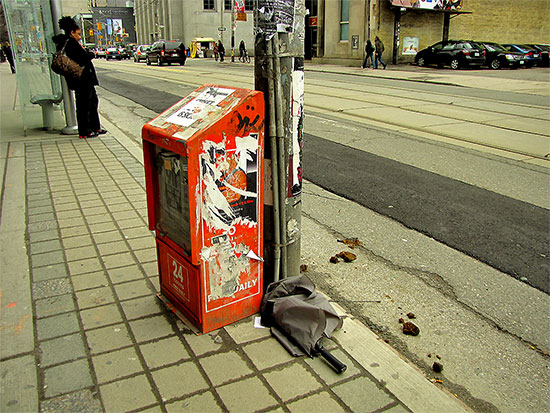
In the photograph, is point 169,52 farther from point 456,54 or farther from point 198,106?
point 198,106

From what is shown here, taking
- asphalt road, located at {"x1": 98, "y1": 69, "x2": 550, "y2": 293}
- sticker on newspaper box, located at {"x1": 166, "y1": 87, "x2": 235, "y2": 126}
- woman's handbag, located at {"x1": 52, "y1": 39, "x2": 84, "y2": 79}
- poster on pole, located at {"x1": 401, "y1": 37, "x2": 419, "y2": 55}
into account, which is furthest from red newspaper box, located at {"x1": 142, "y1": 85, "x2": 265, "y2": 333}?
poster on pole, located at {"x1": 401, "y1": 37, "x2": 419, "y2": 55}

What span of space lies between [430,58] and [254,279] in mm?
30549

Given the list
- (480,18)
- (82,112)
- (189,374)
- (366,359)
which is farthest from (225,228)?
(480,18)

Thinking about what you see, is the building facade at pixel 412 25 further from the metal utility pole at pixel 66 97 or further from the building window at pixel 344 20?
the metal utility pole at pixel 66 97

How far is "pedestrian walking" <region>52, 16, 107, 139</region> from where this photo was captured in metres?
8.06

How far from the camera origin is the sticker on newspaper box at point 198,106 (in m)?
2.82

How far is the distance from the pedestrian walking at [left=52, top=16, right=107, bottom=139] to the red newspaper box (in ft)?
19.5

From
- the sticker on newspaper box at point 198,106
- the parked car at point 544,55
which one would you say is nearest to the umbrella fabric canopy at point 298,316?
the sticker on newspaper box at point 198,106

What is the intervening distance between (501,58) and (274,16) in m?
A: 30.1

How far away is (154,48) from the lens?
37.7 metres

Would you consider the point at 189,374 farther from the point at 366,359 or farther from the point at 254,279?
the point at 366,359

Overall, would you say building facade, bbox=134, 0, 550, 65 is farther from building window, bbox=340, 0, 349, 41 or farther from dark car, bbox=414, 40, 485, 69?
dark car, bbox=414, 40, 485, 69

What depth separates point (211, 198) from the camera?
9.08 feet

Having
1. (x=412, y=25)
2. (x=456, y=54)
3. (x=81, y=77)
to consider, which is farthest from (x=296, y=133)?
(x=412, y=25)
